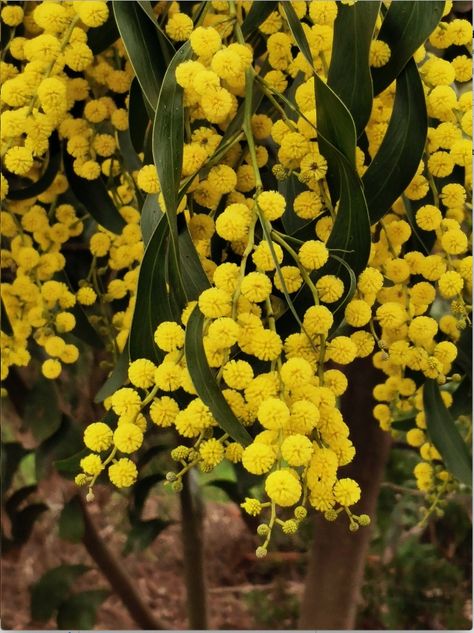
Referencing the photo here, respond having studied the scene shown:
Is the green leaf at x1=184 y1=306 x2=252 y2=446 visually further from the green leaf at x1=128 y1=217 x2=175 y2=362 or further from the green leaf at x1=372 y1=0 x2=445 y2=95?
the green leaf at x1=372 y1=0 x2=445 y2=95

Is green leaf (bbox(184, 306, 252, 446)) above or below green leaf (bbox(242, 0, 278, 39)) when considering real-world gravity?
below

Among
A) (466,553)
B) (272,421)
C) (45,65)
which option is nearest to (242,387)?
(272,421)

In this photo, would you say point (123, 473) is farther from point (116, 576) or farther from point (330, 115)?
point (116, 576)

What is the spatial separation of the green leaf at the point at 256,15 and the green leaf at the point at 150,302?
15cm

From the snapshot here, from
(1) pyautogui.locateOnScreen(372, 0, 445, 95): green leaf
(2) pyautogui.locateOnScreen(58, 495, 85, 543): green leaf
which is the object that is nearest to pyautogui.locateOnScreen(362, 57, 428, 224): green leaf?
(1) pyautogui.locateOnScreen(372, 0, 445, 95): green leaf

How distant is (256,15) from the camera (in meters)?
0.60

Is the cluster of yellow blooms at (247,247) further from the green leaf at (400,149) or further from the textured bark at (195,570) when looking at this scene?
the textured bark at (195,570)

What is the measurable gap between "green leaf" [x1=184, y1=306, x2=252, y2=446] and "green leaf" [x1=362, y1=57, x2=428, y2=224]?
182 millimetres

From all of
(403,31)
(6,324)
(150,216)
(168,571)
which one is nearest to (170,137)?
(150,216)

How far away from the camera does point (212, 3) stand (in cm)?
64

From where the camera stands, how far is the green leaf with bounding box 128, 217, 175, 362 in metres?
0.58

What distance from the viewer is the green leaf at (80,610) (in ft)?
4.29

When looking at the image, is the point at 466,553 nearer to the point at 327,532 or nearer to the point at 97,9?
the point at 327,532

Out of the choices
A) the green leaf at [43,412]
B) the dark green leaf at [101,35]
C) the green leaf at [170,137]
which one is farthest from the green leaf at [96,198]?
the green leaf at [43,412]
